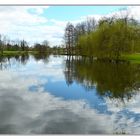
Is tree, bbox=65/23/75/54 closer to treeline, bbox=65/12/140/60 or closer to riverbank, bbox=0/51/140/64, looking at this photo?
treeline, bbox=65/12/140/60

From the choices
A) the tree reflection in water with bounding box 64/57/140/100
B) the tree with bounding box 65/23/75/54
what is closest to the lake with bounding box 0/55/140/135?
the tree reflection in water with bounding box 64/57/140/100

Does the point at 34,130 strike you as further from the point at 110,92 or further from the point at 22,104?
the point at 110,92

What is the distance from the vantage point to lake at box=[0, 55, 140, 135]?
5.02m

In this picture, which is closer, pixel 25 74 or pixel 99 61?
pixel 25 74

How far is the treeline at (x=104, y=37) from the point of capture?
535cm

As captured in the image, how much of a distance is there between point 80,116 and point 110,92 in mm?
585

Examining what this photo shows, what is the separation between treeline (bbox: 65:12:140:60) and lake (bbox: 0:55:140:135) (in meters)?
0.13

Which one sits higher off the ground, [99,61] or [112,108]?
[99,61]

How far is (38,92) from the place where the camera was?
5.38 meters

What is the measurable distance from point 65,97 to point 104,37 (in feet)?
3.09

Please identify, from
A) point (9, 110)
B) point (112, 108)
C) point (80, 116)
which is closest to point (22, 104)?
point (9, 110)

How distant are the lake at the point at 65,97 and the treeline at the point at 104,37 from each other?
0.43 ft
